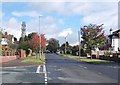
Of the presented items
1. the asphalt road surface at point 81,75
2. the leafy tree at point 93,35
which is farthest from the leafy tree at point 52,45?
the asphalt road surface at point 81,75

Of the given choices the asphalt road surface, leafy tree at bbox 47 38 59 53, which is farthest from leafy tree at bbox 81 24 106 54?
leafy tree at bbox 47 38 59 53

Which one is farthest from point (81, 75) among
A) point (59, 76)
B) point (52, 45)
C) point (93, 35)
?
point (52, 45)

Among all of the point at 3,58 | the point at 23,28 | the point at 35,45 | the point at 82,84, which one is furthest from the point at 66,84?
the point at 23,28

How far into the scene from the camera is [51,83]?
1691 cm

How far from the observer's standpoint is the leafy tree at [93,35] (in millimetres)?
64188

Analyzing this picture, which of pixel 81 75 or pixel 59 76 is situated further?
pixel 81 75

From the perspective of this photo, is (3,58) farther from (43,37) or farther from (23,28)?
(23,28)

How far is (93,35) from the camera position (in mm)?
65000

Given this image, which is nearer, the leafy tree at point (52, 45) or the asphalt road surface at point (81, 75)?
the asphalt road surface at point (81, 75)

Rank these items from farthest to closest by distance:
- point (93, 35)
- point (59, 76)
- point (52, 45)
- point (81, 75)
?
point (52, 45) < point (93, 35) < point (81, 75) < point (59, 76)

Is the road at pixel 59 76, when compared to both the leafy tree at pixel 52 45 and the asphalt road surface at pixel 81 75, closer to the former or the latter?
the asphalt road surface at pixel 81 75

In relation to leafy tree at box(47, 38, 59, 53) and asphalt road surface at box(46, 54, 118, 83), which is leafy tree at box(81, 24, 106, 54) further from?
leafy tree at box(47, 38, 59, 53)

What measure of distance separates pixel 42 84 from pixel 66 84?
121 centimetres

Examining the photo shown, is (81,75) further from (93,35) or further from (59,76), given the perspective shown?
(93,35)
